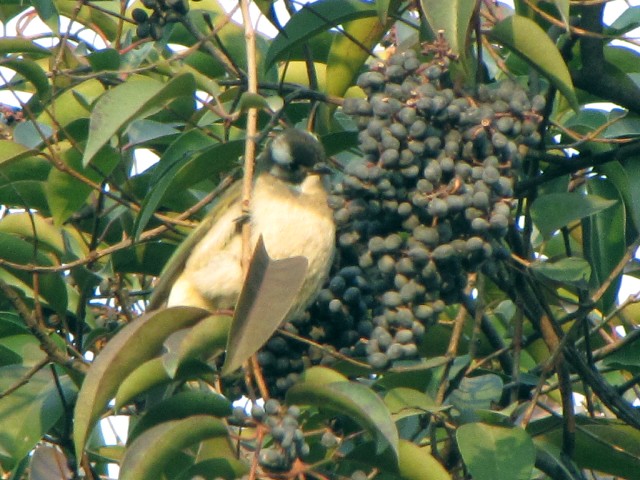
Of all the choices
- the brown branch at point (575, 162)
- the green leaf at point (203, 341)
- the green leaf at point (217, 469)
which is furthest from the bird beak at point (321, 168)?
the green leaf at point (217, 469)

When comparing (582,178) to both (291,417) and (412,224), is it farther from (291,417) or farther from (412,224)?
(291,417)

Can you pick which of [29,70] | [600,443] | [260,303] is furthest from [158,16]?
[600,443]

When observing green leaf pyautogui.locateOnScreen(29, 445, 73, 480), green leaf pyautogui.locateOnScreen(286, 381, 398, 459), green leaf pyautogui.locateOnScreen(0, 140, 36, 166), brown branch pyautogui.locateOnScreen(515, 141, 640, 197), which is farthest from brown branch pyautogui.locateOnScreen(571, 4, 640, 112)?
green leaf pyautogui.locateOnScreen(29, 445, 73, 480)

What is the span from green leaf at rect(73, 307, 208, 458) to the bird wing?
0.71 m

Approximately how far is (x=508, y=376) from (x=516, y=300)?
0.18 meters

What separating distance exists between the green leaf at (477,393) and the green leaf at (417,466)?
0.26 m

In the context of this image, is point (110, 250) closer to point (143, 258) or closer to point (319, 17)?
point (143, 258)

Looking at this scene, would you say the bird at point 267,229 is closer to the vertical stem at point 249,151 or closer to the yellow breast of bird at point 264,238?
the yellow breast of bird at point 264,238

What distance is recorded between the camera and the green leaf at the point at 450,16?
193 centimetres

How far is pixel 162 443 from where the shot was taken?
73.9 inches

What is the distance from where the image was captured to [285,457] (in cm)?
176

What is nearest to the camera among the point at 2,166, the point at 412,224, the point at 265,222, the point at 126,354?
the point at 126,354

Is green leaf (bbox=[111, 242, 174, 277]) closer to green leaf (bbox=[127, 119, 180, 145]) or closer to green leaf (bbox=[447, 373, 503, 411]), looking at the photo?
green leaf (bbox=[127, 119, 180, 145])

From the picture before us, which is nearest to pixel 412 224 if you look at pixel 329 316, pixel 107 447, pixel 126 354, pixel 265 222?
pixel 329 316
